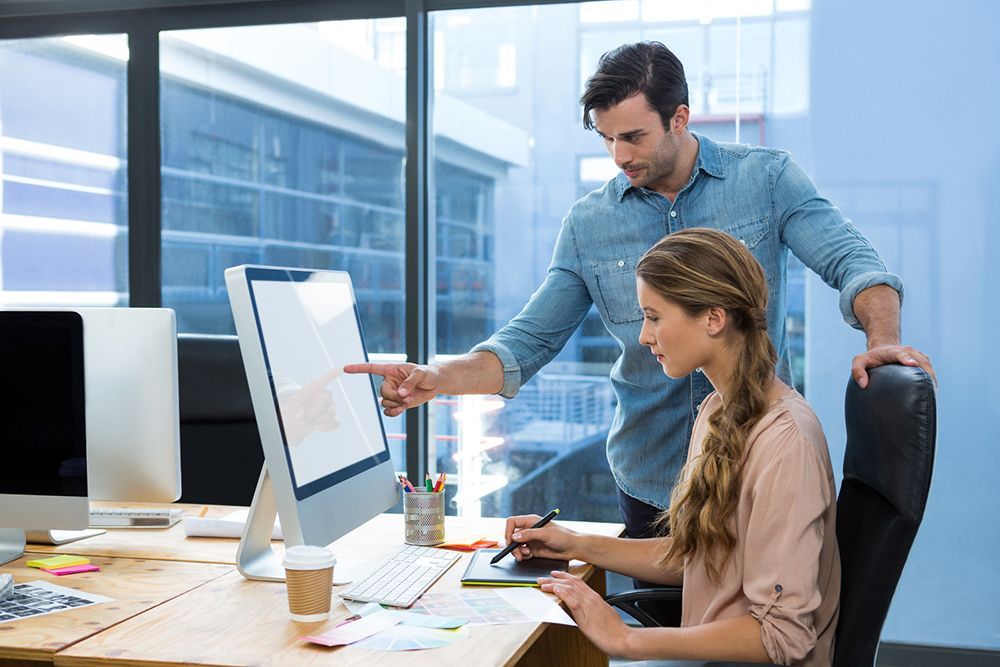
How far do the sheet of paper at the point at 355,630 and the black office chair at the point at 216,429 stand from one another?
1206 millimetres

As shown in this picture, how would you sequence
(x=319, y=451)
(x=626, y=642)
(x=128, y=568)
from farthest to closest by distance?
(x=128, y=568), (x=319, y=451), (x=626, y=642)

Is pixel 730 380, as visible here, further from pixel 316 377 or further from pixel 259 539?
pixel 259 539

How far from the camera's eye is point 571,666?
6.69 ft

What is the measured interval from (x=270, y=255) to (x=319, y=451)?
2.19 metres

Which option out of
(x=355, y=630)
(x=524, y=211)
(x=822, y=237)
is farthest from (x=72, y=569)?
(x=524, y=211)

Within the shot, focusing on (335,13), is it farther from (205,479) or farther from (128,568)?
(128,568)

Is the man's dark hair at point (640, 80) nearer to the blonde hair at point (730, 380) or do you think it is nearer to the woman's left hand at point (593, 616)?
the blonde hair at point (730, 380)

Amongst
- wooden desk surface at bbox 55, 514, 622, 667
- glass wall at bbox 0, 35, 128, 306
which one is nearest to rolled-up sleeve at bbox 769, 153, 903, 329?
wooden desk surface at bbox 55, 514, 622, 667

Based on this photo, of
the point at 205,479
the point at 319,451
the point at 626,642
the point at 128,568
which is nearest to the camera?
the point at 626,642

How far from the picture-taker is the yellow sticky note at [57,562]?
1802 millimetres

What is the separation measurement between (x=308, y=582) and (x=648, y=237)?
1.16m

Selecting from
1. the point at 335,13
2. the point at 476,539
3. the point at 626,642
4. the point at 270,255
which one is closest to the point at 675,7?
the point at 335,13

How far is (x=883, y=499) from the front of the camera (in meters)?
1.45

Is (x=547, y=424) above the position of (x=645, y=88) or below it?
below
